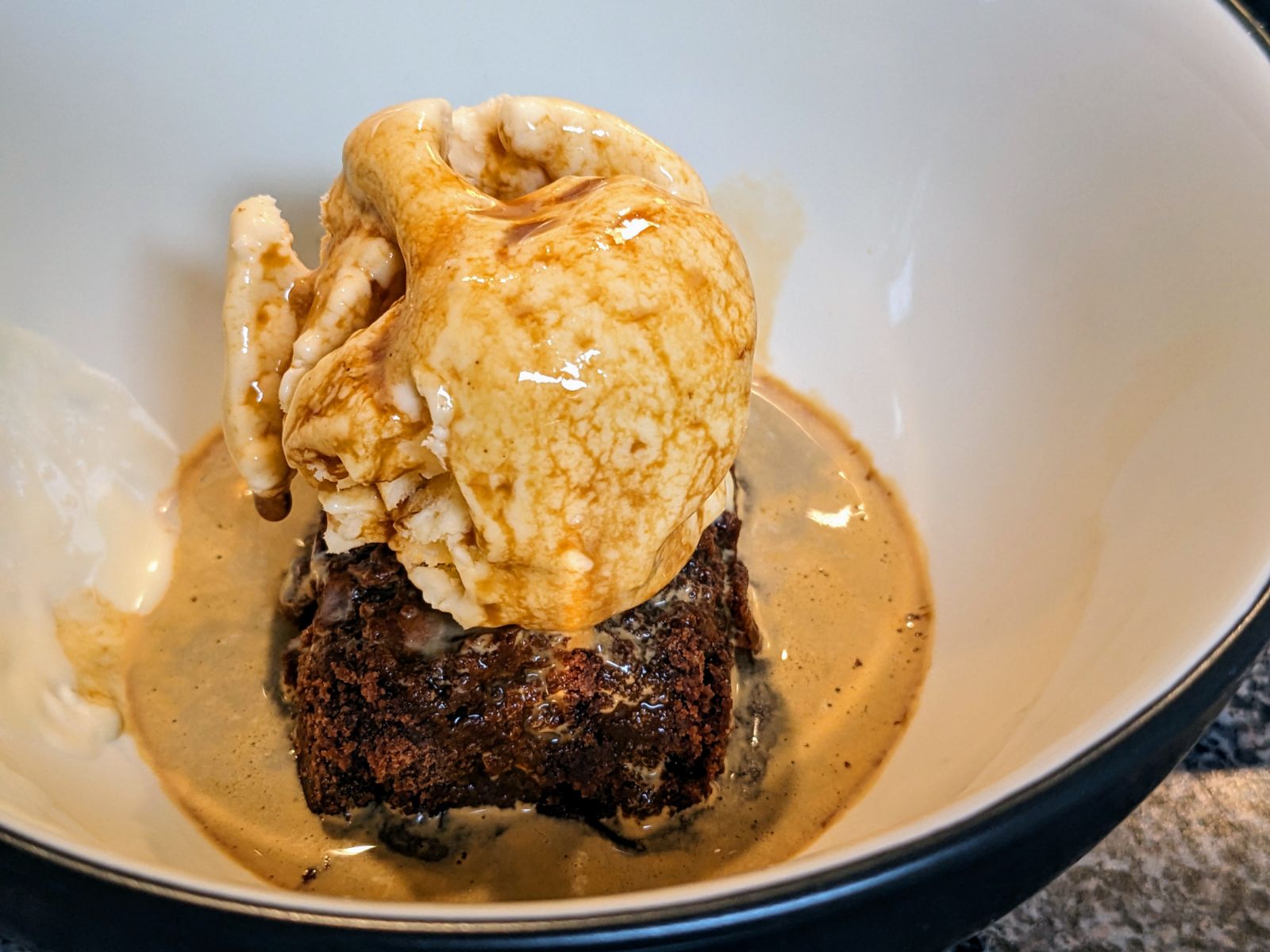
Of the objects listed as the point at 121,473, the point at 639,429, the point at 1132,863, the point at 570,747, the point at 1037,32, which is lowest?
the point at 121,473

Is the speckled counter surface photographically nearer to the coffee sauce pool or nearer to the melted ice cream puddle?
the coffee sauce pool

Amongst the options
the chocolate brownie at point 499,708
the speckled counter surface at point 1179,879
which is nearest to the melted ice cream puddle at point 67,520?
the chocolate brownie at point 499,708

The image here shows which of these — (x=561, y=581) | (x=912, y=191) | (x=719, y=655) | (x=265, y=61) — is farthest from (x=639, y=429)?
(x=265, y=61)

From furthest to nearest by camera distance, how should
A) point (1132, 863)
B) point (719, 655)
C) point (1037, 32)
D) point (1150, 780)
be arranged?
point (1037, 32), point (719, 655), point (1132, 863), point (1150, 780)

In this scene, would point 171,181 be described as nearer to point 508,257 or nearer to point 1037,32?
point 508,257

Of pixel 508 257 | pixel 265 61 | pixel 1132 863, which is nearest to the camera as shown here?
pixel 508 257

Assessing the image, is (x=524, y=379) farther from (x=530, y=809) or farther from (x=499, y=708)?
(x=530, y=809)

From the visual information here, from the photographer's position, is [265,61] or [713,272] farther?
[265,61]

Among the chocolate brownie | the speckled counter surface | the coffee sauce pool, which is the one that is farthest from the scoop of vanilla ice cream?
the speckled counter surface
